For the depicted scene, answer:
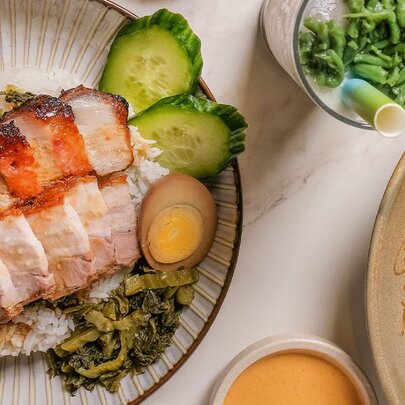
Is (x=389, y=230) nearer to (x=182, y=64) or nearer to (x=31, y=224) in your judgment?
(x=182, y=64)

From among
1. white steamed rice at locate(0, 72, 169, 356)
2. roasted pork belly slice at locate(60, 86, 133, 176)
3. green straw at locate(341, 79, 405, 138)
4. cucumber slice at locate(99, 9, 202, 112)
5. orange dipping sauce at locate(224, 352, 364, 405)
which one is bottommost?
orange dipping sauce at locate(224, 352, 364, 405)

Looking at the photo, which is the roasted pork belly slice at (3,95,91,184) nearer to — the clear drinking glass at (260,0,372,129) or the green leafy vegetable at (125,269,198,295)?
the green leafy vegetable at (125,269,198,295)

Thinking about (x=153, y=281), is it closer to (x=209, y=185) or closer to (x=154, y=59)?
(x=209, y=185)

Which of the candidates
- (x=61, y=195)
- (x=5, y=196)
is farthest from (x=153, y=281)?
(x=5, y=196)

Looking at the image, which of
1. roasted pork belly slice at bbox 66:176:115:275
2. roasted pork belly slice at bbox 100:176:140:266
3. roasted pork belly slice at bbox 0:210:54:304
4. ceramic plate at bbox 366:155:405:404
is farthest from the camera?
ceramic plate at bbox 366:155:405:404

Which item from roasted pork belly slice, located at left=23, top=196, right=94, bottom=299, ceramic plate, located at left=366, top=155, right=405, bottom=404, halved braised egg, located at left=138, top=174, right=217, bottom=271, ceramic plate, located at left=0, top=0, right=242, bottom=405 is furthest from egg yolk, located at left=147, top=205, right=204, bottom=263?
ceramic plate, located at left=366, top=155, right=405, bottom=404

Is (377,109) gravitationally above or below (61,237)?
above
